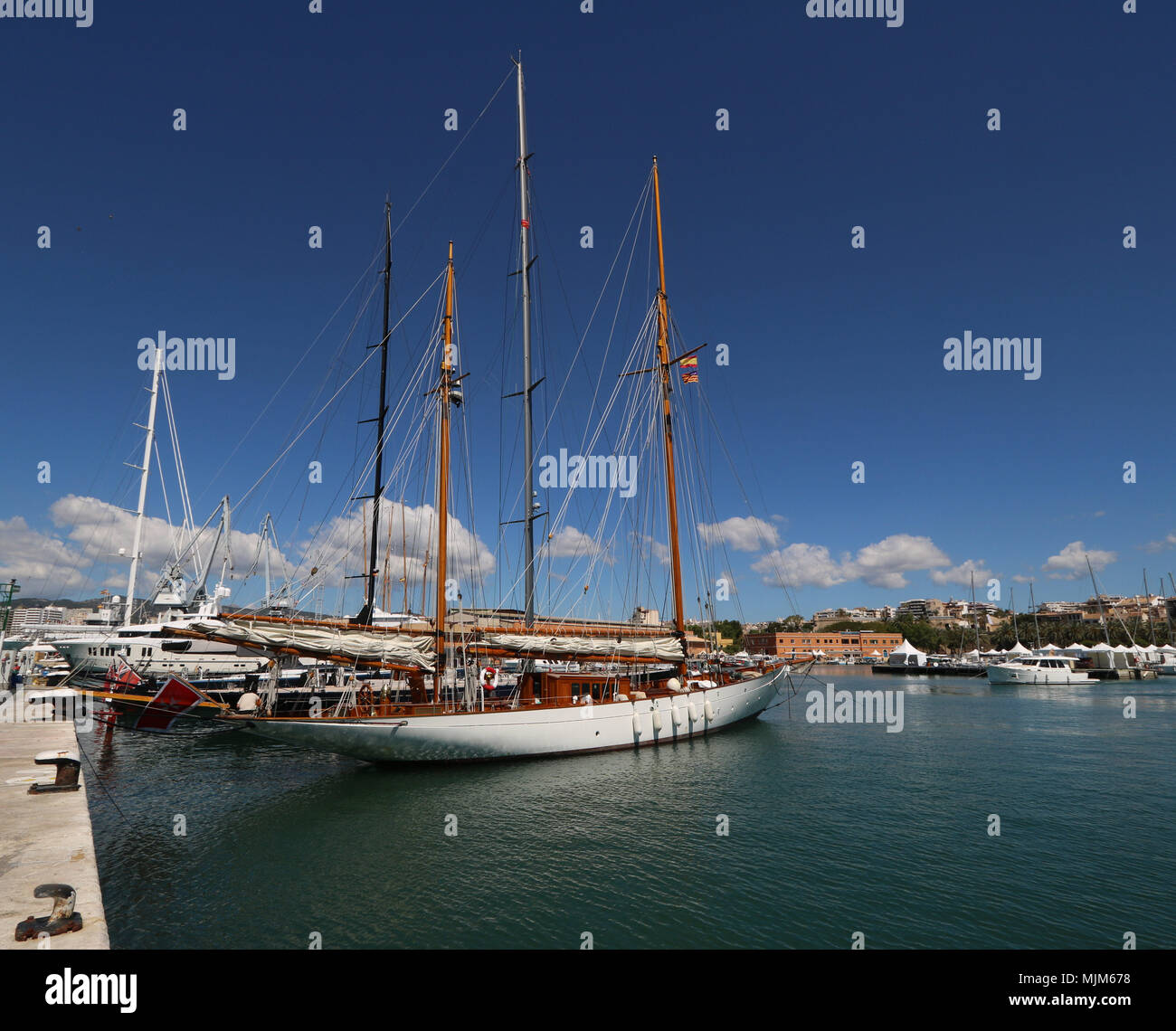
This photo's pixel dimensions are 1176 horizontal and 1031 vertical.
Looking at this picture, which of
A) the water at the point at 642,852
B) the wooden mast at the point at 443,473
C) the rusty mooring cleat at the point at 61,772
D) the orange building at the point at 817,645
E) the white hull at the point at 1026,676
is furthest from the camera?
the orange building at the point at 817,645

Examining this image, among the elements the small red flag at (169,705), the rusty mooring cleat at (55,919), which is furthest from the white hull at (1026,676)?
the rusty mooring cleat at (55,919)

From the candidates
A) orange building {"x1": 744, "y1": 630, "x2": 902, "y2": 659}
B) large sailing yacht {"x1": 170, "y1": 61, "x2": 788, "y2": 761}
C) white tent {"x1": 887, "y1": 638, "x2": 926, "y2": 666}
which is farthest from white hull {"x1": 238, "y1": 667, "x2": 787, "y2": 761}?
orange building {"x1": 744, "y1": 630, "x2": 902, "y2": 659}

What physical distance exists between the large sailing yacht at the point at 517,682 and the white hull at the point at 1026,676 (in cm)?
6813

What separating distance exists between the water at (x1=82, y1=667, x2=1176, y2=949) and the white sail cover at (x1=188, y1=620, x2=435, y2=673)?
16.2 feet

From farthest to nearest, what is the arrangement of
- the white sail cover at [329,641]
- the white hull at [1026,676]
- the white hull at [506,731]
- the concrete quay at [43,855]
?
1. the white hull at [1026,676]
2. the white hull at [506,731]
3. the white sail cover at [329,641]
4. the concrete quay at [43,855]

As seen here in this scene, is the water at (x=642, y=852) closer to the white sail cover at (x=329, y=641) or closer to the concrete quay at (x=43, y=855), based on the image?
the concrete quay at (x=43, y=855)

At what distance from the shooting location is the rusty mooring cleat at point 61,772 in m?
14.7

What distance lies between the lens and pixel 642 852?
56.1 ft

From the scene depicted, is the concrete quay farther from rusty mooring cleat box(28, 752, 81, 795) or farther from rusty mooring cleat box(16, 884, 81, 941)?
rusty mooring cleat box(28, 752, 81, 795)

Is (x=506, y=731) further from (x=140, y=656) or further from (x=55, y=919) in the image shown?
(x=140, y=656)

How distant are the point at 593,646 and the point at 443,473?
12.3 m
